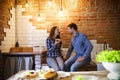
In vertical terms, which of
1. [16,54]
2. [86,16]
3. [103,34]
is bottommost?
[16,54]

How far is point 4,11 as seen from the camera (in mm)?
4500

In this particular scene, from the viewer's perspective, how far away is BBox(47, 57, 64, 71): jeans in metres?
4.12

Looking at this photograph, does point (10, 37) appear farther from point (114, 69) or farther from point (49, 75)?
point (114, 69)

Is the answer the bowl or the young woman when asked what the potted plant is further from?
the young woman

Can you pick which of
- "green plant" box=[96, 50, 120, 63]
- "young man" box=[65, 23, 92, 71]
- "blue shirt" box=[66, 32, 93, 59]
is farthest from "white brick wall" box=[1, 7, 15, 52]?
"green plant" box=[96, 50, 120, 63]

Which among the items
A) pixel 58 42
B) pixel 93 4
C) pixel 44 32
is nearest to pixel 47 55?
pixel 58 42

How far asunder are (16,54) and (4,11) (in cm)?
92

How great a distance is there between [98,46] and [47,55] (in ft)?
4.21

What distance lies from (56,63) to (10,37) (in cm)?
130

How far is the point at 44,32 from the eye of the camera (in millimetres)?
5090

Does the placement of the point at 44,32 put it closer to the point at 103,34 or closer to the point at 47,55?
the point at 47,55

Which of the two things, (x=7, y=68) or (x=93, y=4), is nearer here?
(x=7, y=68)

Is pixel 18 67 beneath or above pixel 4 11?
beneath

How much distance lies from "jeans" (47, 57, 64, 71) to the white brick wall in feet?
3.12
